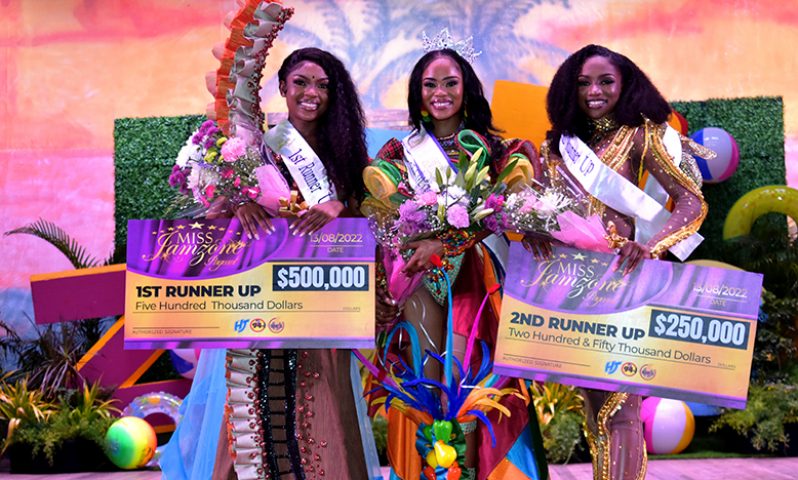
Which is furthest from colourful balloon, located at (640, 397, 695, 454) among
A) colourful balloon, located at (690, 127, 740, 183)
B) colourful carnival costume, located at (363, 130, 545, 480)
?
colourful carnival costume, located at (363, 130, 545, 480)

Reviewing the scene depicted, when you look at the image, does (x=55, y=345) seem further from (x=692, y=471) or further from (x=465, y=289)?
(x=692, y=471)

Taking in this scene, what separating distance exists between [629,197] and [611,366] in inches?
23.1

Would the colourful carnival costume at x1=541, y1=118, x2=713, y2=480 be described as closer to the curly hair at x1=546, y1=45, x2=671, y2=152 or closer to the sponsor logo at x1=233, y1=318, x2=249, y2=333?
the curly hair at x1=546, y1=45, x2=671, y2=152

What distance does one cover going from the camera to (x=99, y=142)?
7172mm

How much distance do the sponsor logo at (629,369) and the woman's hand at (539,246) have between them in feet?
1.27

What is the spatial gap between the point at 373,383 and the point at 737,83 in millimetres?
4757

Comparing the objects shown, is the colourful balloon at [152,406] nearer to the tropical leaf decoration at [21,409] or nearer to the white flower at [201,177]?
the tropical leaf decoration at [21,409]

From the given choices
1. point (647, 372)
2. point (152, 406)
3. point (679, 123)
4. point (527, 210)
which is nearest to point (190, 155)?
point (527, 210)

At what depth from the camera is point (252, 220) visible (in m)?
2.84

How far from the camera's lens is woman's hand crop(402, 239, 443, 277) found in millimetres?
2811

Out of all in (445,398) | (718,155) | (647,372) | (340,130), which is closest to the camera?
(647,372)

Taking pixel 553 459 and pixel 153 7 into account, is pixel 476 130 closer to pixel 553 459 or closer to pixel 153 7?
pixel 553 459

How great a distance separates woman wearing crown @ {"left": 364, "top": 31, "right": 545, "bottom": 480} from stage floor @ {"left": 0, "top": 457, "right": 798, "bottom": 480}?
6.19 ft

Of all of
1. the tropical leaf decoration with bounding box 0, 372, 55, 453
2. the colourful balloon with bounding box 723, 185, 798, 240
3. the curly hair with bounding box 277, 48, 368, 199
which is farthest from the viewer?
the colourful balloon with bounding box 723, 185, 798, 240
